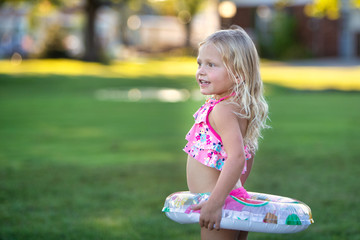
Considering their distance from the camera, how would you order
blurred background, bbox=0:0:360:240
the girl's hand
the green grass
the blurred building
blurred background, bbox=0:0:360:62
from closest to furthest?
the girl's hand, the green grass, blurred background, bbox=0:0:360:240, blurred background, bbox=0:0:360:62, the blurred building

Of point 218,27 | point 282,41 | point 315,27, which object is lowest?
point 282,41

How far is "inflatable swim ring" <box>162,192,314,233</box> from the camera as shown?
8.66 ft

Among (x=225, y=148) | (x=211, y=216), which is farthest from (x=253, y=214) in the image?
(x=225, y=148)

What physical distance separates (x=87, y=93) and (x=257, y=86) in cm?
1658

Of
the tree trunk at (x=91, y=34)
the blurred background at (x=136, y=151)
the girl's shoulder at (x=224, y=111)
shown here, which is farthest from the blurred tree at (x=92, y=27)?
the girl's shoulder at (x=224, y=111)

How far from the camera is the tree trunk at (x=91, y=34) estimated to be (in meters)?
35.8

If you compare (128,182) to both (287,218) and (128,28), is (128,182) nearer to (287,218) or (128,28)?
(287,218)

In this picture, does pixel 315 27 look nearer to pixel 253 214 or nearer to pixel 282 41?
pixel 282 41

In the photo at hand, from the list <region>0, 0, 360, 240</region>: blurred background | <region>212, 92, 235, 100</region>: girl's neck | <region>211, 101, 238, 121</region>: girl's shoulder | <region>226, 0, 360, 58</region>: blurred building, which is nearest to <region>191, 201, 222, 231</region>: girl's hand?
<region>211, 101, 238, 121</region>: girl's shoulder

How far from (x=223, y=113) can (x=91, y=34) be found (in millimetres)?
34615

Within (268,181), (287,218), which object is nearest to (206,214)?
(287,218)

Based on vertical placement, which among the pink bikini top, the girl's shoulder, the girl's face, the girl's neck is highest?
the girl's face

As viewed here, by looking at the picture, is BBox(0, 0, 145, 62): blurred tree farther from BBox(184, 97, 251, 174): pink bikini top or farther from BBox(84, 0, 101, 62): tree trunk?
BBox(184, 97, 251, 174): pink bikini top

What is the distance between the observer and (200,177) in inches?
112
